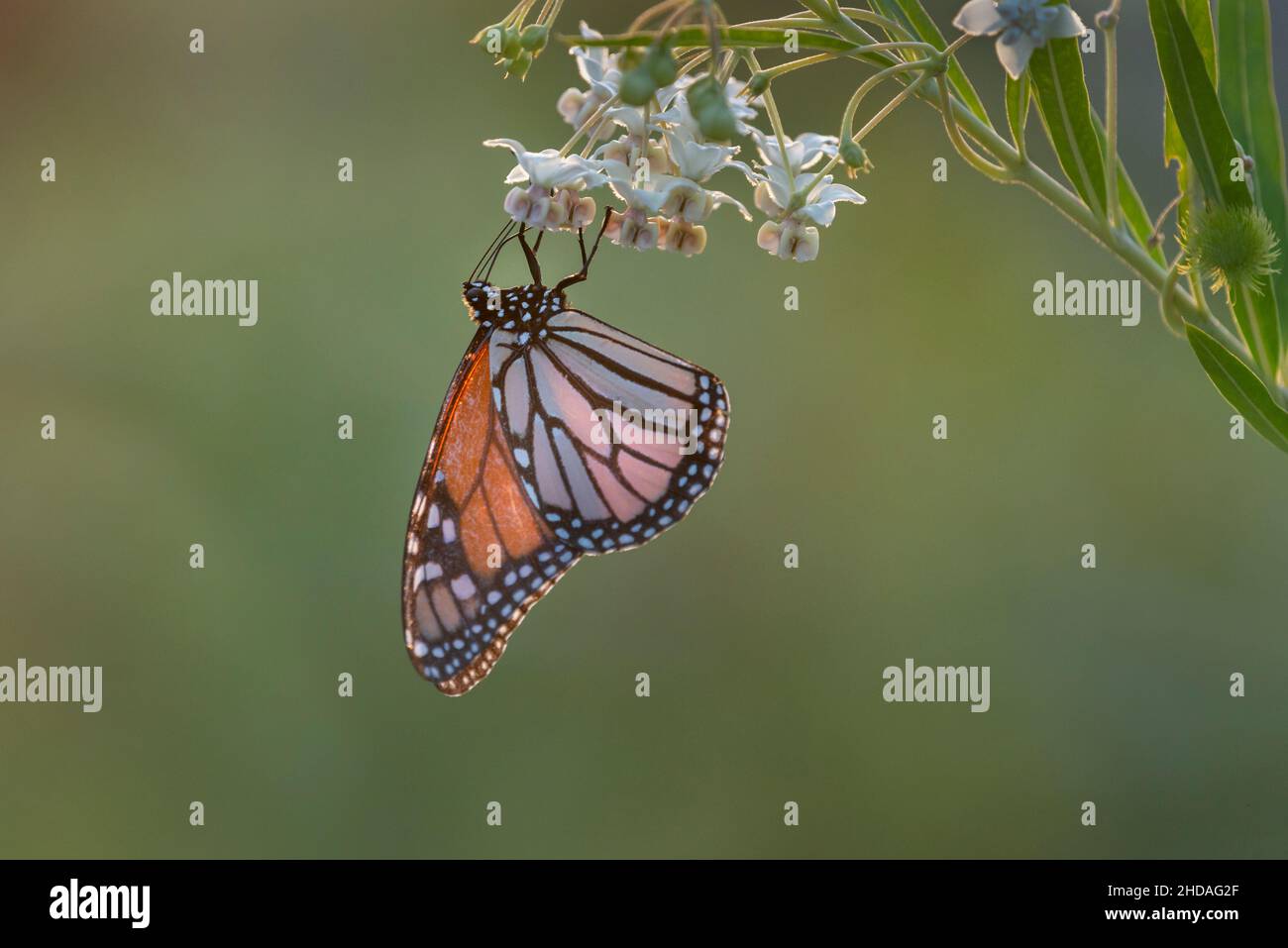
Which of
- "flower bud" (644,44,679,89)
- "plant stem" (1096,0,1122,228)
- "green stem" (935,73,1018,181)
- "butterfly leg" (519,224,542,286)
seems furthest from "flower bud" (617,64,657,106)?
"butterfly leg" (519,224,542,286)

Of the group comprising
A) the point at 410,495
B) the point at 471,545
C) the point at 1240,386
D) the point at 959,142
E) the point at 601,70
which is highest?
the point at 601,70

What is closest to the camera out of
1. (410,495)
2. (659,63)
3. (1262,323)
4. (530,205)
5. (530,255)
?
(659,63)

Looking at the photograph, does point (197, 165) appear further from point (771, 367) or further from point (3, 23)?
point (771, 367)

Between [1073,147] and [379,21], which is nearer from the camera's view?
[1073,147]

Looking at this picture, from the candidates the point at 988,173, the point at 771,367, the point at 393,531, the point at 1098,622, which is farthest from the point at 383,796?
the point at 988,173

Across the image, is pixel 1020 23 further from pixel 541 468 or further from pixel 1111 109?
pixel 541 468

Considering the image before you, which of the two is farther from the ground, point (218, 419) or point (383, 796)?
point (218, 419)

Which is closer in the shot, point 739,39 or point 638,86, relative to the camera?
point 638,86

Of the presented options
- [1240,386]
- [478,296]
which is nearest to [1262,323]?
[1240,386]
